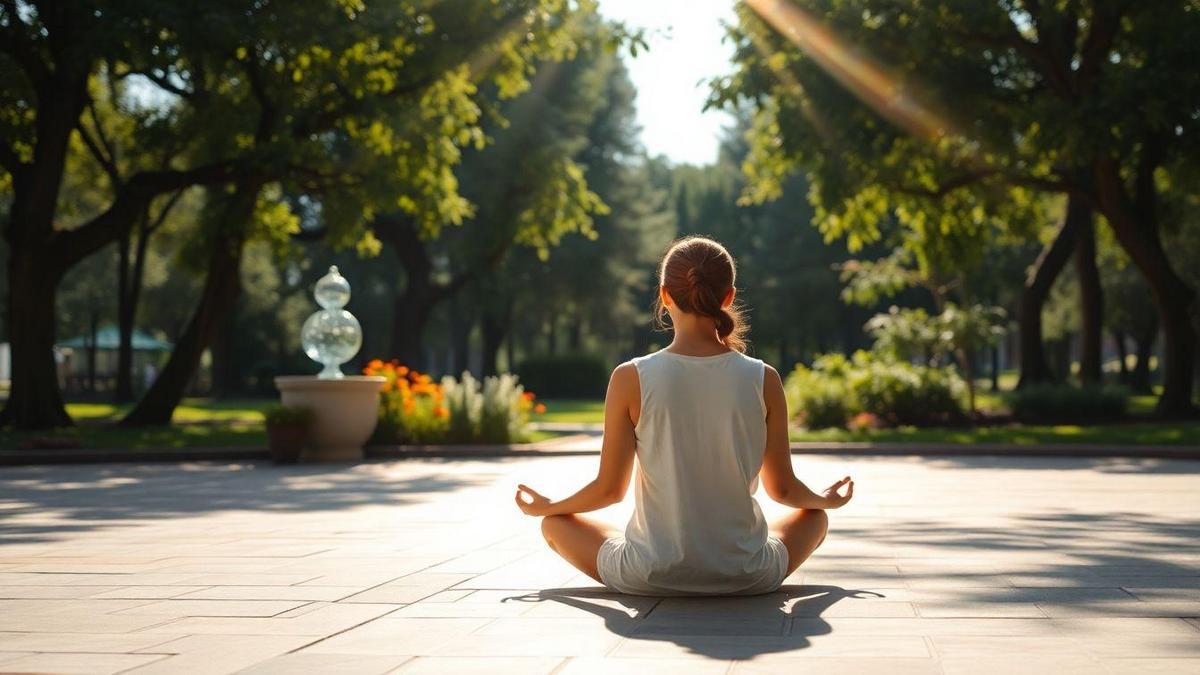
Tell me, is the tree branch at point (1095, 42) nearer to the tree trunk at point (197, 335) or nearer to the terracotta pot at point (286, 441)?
the terracotta pot at point (286, 441)

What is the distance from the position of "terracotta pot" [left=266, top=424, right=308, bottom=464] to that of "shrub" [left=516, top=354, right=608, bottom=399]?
3533 cm

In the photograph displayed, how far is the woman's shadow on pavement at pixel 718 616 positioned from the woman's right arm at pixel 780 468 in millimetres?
431

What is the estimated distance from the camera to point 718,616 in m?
5.60

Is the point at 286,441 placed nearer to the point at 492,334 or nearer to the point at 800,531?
the point at 800,531

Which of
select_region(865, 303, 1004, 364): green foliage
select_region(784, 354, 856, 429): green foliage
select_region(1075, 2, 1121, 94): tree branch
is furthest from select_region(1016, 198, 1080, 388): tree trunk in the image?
select_region(784, 354, 856, 429): green foliage

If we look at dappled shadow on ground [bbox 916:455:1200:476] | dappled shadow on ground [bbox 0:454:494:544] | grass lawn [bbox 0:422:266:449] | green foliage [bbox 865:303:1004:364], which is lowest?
dappled shadow on ground [bbox 0:454:494:544]

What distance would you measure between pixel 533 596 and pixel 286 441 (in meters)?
13.0

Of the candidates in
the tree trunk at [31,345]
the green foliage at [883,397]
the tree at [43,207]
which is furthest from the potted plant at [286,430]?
the green foliage at [883,397]

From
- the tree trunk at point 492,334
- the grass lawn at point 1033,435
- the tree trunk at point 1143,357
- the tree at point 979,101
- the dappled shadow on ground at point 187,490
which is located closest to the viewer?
the dappled shadow on ground at point 187,490

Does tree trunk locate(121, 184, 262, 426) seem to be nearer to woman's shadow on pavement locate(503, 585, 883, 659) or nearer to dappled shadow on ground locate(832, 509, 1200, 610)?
dappled shadow on ground locate(832, 509, 1200, 610)

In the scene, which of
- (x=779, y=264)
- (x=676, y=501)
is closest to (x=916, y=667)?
(x=676, y=501)

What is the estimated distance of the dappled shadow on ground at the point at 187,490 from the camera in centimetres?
1105

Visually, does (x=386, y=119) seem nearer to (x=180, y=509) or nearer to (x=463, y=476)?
(x=463, y=476)

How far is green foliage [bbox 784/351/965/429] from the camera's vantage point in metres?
25.9
